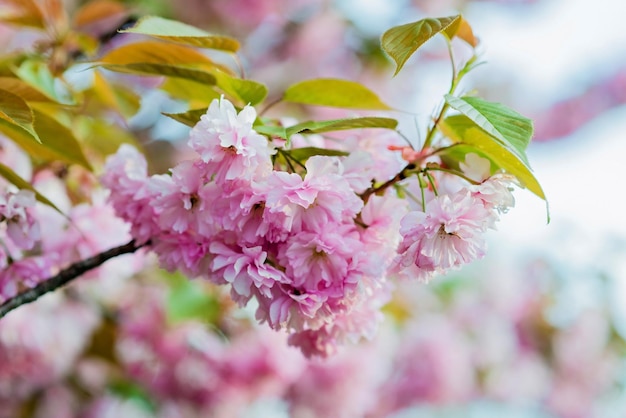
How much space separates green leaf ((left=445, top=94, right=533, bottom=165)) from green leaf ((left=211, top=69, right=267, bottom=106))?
176 millimetres

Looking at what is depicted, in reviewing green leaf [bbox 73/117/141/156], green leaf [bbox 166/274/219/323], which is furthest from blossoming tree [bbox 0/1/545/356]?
green leaf [bbox 166/274/219/323]

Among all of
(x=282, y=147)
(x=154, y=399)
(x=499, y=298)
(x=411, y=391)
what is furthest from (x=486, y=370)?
(x=282, y=147)

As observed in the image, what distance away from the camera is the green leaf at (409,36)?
52 centimetres

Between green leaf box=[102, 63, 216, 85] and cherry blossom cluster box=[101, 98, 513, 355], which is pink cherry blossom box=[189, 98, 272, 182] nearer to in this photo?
cherry blossom cluster box=[101, 98, 513, 355]

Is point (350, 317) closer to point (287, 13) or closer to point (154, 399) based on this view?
point (154, 399)

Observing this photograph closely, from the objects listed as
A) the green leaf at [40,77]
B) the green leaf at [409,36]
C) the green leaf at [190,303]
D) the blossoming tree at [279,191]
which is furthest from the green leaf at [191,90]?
the green leaf at [190,303]

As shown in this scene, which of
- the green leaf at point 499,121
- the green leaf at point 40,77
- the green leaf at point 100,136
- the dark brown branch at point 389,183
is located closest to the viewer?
the green leaf at point 499,121

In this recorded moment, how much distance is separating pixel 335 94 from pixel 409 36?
16 centimetres

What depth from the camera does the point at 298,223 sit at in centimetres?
55

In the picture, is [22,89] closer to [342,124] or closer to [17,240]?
[17,240]

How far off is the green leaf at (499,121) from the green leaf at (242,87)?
176 mm

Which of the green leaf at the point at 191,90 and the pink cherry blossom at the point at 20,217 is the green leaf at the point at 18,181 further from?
the green leaf at the point at 191,90

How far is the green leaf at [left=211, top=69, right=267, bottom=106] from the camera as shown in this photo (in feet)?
2.04

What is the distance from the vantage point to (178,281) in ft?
4.93
